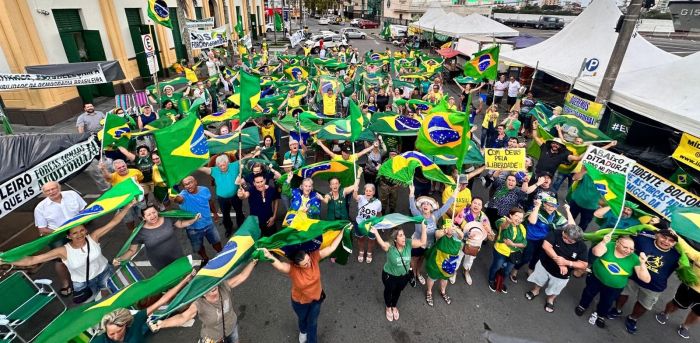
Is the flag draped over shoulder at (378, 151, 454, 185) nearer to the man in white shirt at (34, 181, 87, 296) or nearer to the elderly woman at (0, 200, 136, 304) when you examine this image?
the elderly woman at (0, 200, 136, 304)

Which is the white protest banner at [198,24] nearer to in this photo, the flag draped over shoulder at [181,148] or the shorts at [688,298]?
the flag draped over shoulder at [181,148]

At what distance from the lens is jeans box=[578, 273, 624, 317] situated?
463 centimetres

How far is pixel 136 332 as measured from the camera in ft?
10.4

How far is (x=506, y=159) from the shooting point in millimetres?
6031

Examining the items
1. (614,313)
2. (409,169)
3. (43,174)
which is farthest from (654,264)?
(43,174)

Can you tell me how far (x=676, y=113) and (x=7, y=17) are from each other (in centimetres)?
1725

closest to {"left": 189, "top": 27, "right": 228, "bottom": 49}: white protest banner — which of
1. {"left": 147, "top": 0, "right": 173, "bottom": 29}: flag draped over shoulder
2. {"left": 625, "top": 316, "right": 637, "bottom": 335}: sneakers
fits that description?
{"left": 147, "top": 0, "right": 173, "bottom": 29}: flag draped over shoulder

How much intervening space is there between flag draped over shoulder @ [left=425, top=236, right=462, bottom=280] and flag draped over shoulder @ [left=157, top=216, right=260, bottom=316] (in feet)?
8.07

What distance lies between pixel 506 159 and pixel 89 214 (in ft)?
20.4

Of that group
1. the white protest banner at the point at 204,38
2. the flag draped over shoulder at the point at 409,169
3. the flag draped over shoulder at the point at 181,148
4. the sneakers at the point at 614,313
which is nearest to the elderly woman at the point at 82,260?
the flag draped over shoulder at the point at 181,148

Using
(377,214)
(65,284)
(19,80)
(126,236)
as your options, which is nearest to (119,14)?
(19,80)

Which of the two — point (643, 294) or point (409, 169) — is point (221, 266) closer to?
point (409, 169)

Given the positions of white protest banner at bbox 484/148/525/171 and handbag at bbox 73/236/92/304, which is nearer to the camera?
handbag at bbox 73/236/92/304

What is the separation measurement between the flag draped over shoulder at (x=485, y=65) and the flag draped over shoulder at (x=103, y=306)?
9.78 m
